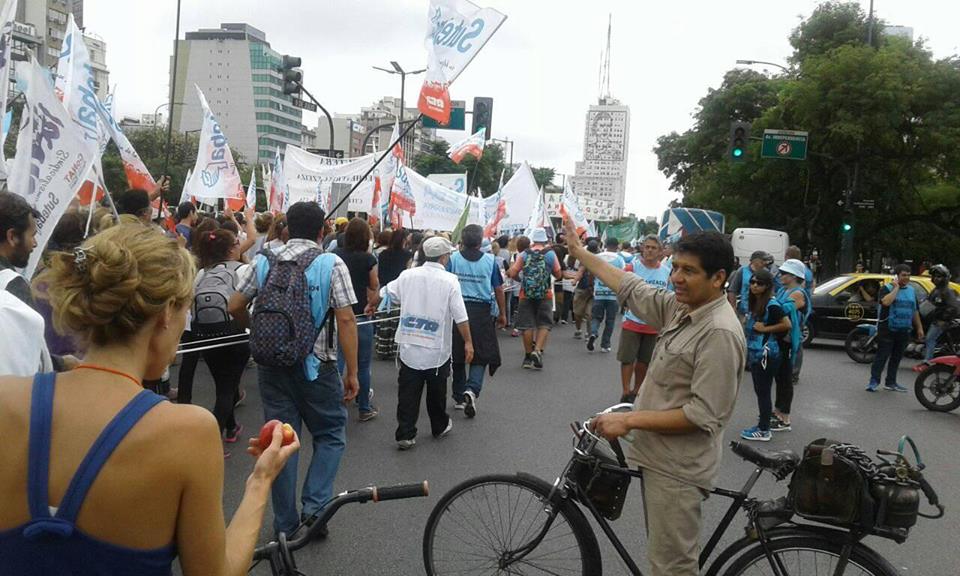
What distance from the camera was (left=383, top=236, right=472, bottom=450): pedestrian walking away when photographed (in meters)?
6.60

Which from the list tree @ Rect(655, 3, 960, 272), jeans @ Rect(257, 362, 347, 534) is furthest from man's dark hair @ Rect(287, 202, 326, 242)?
tree @ Rect(655, 3, 960, 272)

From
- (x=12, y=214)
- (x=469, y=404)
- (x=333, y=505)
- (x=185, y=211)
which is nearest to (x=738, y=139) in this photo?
(x=185, y=211)

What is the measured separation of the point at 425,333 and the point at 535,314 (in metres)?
4.92

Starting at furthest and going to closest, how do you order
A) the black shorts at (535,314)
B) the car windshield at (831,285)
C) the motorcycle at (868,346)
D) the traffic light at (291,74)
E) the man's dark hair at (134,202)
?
the traffic light at (291,74), the car windshield at (831,285), the motorcycle at (868,346), the black shorts at (535,314), the man's dark hair at (134,202)

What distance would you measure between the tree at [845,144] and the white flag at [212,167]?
21797 mm

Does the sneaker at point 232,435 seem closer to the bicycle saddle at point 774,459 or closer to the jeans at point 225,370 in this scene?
the jeans at point 225,370

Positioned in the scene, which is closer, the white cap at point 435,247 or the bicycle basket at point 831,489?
the bicycle basket at point 831,489

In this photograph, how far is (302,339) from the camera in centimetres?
425

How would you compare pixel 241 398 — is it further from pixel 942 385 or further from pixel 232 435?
pixel 942 385

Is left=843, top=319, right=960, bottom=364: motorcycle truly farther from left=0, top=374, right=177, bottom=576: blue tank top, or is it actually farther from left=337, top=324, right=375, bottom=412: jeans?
left=0, top=374, right=177, bottom=576: blue tank top

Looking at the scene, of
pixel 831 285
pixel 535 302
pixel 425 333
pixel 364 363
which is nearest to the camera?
pixel 425 333

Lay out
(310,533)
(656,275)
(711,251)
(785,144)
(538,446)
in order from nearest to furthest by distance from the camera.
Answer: (310,533), (711,251), (538,446), (656,275), (785,144)

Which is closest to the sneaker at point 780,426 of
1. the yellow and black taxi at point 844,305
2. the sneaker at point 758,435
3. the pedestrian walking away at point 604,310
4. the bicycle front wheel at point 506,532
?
the sneaker at point 758,435

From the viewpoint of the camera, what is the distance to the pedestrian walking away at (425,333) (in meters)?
6.60
